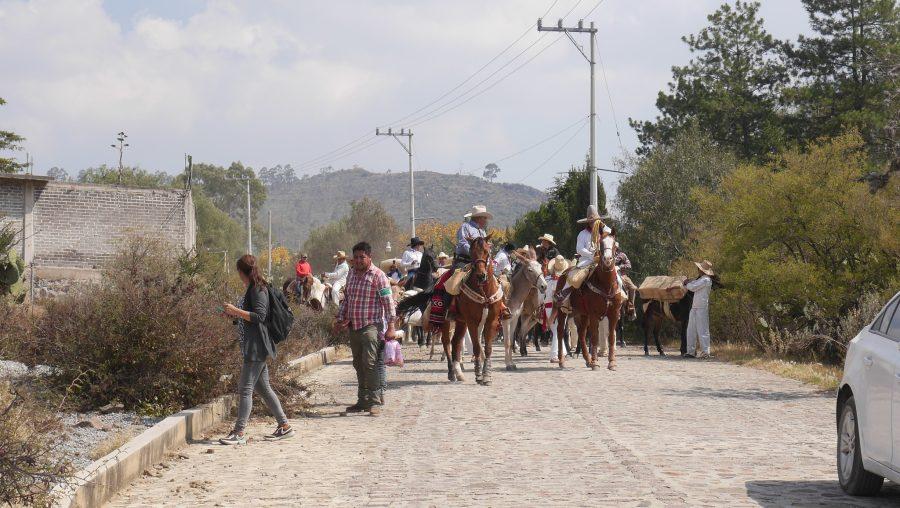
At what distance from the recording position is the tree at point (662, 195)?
45.3m

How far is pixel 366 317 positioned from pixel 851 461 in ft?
22.7

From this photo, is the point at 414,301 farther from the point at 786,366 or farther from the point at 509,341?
the point at 786,366

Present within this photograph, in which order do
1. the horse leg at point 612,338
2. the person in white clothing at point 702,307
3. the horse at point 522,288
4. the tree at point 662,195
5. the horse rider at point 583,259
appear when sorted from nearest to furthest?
the horse at point 522,288 → the horse rider at point 583,259 → the horse leg at point 612,338 → the person in white clothing at point 702,307 → the tree at point 662,195

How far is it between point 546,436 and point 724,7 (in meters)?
54.3

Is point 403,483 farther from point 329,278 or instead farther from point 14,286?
point 329,278

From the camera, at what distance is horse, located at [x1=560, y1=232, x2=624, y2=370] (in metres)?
20.7

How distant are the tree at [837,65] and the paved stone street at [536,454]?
39.2 meters

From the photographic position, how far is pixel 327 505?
8.47 m

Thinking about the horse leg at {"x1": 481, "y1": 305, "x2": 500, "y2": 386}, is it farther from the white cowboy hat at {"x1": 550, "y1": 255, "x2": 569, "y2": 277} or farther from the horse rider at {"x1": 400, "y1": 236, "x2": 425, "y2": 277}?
the horse rider at {"x1": 400, "y1": 236, "x2": 425, "y2": 277}

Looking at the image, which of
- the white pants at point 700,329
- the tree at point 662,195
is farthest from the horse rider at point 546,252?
the tree at point 662,195

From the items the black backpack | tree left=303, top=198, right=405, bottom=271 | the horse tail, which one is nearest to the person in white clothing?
the horse tail

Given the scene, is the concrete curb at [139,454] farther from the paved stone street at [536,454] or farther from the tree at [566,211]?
the tree at [566,211]

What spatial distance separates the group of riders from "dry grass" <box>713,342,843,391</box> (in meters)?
1.06

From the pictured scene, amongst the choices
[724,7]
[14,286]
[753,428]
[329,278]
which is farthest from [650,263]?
[753,428]
